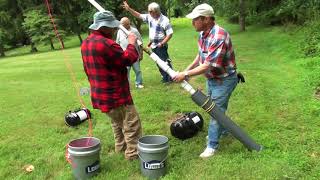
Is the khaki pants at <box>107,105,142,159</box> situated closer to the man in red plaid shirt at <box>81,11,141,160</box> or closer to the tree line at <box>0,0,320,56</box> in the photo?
the man in red plaid shirt at <box>81,11,141,160</box>

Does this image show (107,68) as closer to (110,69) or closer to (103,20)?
(110,69)

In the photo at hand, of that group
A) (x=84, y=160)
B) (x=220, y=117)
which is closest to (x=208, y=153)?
(x=220, y=117)

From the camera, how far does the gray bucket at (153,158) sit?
5.85 metres

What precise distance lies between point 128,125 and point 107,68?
92 cm

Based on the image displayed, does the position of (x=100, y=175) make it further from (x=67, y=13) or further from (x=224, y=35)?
(x=67, y=13)

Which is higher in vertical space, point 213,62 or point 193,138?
point 213,62

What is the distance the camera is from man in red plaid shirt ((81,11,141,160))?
19.6 feet

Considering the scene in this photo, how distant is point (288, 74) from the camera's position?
12555 mm

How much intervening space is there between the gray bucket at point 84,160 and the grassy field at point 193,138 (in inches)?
7.2

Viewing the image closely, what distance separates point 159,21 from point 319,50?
5972 millimetres

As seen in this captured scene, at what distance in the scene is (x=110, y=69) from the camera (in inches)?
241

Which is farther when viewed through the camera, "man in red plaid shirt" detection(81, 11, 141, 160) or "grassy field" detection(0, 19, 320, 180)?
"grassy field" detection(0, 19, 320, 180)

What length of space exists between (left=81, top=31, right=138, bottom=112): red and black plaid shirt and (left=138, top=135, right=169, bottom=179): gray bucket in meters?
0.74

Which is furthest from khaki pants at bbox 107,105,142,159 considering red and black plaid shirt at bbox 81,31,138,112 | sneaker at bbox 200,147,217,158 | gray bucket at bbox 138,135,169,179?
sneaker at bbox 200,147,217,158
